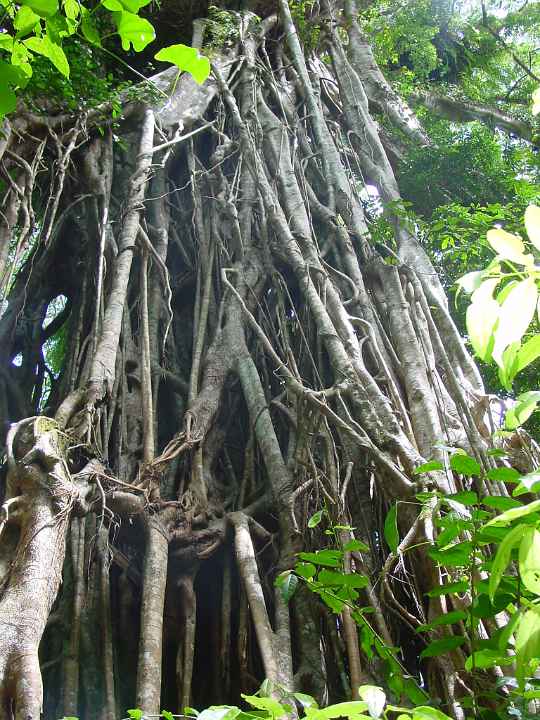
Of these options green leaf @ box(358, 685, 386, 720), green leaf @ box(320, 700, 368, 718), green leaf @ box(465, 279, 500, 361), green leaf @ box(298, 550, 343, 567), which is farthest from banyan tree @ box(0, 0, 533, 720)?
green leaf @ box(465, 279, 500, 361)

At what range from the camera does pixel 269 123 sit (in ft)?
15.7

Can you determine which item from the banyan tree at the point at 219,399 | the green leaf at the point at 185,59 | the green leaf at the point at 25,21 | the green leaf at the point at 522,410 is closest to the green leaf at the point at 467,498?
the banyan tree at the point at 219,399

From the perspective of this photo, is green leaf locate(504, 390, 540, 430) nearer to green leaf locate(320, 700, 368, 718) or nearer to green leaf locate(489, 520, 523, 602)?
green leaf locate(489, 520, 523, 602)

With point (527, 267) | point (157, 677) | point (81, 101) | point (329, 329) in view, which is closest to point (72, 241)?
point (81, 101)

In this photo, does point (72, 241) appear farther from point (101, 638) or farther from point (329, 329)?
point (101, 638)

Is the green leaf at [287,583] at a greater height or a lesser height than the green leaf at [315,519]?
lesser

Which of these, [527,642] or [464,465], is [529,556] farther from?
[464,465]

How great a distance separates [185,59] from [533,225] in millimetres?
696

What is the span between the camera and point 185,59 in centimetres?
121

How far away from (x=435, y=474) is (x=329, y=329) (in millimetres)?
973

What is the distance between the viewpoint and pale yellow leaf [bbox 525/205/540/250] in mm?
779

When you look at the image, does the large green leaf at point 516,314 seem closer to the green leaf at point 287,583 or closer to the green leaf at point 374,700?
the green leaf at point 374,700

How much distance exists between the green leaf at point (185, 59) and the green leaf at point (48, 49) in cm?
27

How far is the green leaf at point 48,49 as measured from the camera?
138 centimetres
